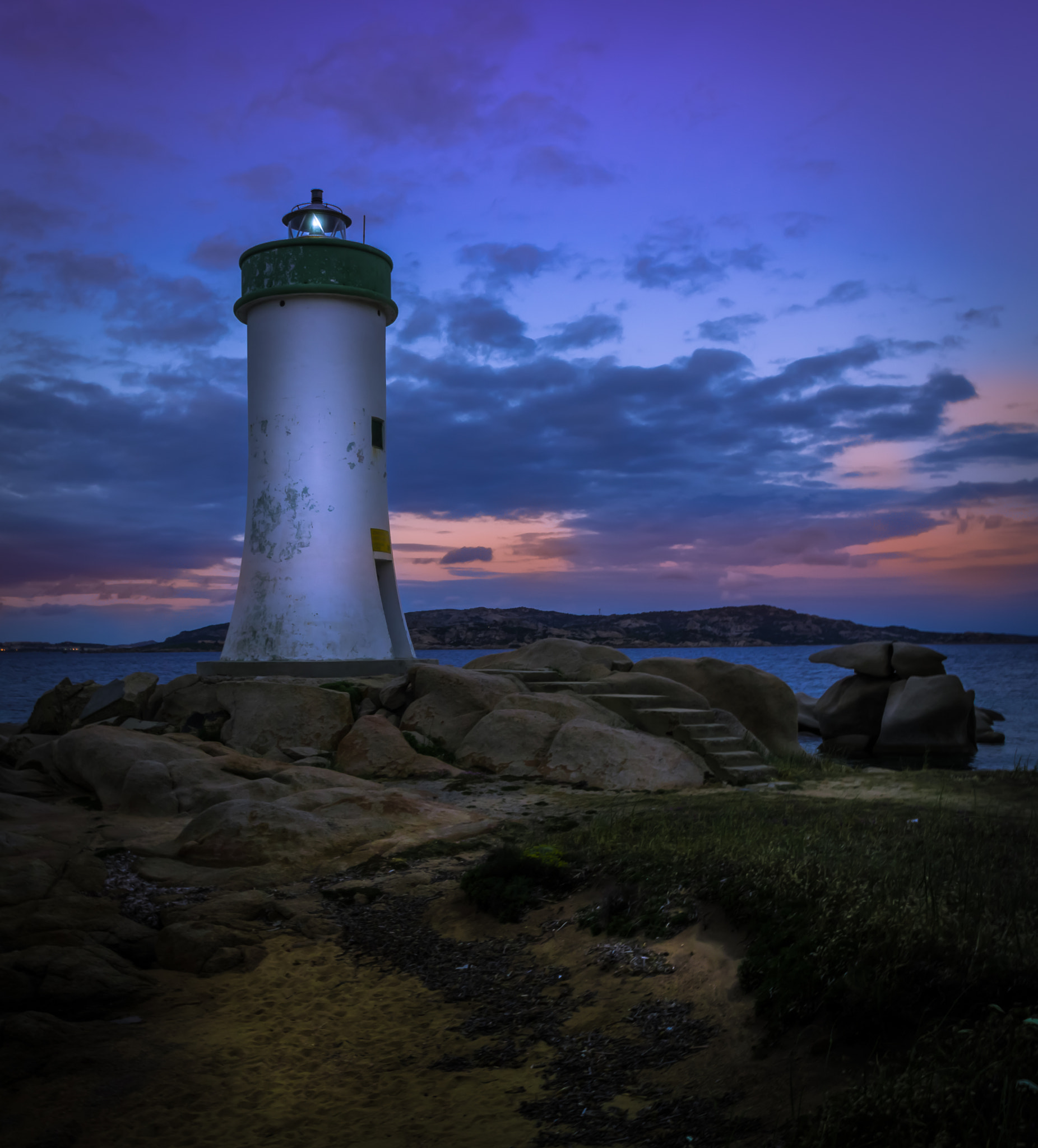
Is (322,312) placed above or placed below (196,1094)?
above

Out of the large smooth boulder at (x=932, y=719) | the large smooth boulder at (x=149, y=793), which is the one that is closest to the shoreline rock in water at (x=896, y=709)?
the large smooth boulder at (x=932, y=719)

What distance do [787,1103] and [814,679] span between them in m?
62.9

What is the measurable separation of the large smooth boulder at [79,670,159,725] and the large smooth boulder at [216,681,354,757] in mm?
2501

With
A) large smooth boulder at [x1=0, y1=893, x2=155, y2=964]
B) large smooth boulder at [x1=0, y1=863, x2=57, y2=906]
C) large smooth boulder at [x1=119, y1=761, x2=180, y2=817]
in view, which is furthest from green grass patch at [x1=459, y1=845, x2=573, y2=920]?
large smooth boulder at [x1=119, y1=761, x2=180, y2=817]

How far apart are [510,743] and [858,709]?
1928 centimetres

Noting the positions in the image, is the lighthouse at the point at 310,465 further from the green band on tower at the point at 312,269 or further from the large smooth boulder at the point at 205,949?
the large smooth boulder at the point at 205,949

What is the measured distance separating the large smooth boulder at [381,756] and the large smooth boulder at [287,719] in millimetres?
522

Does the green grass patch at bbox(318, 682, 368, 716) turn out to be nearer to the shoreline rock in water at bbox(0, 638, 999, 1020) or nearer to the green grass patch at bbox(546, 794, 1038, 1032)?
the shoreline rock in water at bbox(0, 638, 999, 1020)

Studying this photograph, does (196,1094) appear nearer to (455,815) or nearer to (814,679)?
(455,815)

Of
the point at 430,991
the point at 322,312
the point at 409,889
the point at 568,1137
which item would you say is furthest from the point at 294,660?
the point at 568,1137

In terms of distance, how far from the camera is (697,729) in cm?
1425

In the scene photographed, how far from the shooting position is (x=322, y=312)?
16156 mm

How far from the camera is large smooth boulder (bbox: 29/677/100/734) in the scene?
16594 millimetres

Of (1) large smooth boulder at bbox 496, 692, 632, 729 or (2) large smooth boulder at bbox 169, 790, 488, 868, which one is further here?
(1) large smooth boulder at bbox 496, 692, 632, 729
